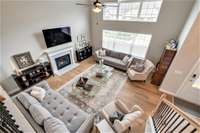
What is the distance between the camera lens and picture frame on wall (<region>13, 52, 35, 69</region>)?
3.88 metres

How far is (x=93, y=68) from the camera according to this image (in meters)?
5.39

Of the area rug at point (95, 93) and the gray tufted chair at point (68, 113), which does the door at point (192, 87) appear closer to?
the area rug at point (95, 93)

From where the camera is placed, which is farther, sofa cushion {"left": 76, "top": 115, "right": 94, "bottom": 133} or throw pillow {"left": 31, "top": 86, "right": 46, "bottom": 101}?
throw pillow {"left": 31, "top": 86, "right": 46, "bottom": 101}

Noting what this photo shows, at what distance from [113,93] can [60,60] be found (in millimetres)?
3190

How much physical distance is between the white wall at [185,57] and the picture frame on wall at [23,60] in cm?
539

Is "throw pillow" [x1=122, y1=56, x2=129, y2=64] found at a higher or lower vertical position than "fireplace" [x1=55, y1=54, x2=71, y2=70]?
higher

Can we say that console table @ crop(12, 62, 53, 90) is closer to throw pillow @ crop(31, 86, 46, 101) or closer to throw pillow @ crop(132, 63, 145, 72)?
throw pillow @ crop(31, 86, 46, 101)

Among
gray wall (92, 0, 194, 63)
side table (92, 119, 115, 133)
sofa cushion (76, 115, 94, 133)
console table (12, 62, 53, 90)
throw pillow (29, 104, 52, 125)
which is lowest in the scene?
console table (12, 62, 53, 90)

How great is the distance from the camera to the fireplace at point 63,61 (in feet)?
17.1

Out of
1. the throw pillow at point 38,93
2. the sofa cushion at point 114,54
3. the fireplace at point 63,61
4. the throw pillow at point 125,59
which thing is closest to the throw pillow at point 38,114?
the throw pillow at point 38,93

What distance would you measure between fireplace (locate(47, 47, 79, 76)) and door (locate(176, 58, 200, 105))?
484cm

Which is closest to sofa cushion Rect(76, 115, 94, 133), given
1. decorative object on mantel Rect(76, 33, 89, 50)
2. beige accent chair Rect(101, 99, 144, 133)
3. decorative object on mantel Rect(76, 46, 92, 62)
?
beige accent chair Rect(101, 99, 144, 133)

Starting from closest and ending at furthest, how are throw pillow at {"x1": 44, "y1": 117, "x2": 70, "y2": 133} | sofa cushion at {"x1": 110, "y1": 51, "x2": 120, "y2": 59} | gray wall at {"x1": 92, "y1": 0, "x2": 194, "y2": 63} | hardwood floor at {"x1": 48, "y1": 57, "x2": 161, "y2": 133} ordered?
1. throw pillow at {"x1": 44, "y1": 117, "x2": 70, "y2": 133}
2. hardwood floor at {"x1": 48, "y1": 57, "x2": 161, "y2": 133}
3. gray wall at {"x1": 92, "y1": 0, "x2": 194, "y2": 63}
4. sofa cushion at {"x1": 110, "y1": 51, "x2": 120, "y2": 59}

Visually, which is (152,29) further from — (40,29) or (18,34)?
(18,34)
